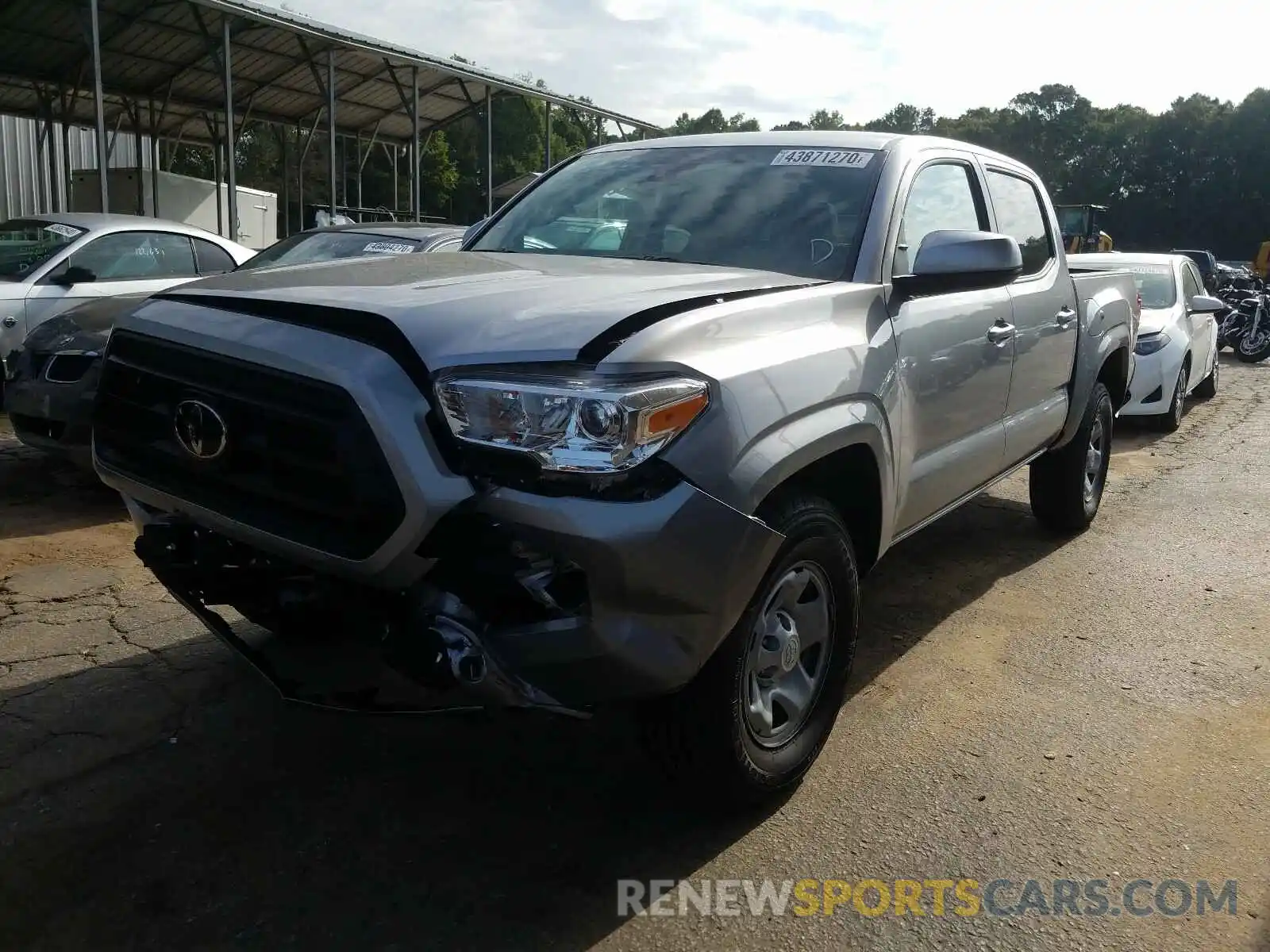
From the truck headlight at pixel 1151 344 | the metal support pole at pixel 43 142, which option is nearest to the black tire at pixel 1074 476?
the truck headlight at pixel 1151 344

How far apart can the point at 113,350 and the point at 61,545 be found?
2.69 metres

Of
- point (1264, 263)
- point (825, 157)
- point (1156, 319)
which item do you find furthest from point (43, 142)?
point (1264, 263)

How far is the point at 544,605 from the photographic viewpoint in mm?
2285

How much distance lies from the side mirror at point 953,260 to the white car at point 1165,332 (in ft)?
19.3

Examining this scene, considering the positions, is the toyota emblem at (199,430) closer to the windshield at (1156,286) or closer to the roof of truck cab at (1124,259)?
the roof of truck cab at (1124,259)

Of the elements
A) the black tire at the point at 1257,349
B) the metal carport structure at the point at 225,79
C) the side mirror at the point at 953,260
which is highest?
the metal carport structure at the point at 225,79

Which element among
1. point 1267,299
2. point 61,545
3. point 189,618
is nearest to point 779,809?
point 189,618

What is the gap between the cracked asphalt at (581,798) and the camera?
2451 mm

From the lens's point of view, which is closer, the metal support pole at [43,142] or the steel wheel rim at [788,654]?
the steel wheel rim at [788,654]

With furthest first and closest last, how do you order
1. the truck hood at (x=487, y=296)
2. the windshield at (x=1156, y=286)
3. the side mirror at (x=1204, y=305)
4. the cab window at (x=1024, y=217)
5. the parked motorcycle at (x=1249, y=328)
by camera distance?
the parked motorcycle at (x=1249, y=328) → the windshield at (x=1156, y=286) → the side mirror at (x=1204, y=305) → the cab window at (x=1024, y=217) → the truck hood at (x=487, y=296)

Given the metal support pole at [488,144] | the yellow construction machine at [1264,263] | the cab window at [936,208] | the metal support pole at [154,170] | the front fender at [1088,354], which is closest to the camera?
the cab window at [936,208]

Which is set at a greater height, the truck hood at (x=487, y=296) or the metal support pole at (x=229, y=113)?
the metal support pole at (x=229, y=113)

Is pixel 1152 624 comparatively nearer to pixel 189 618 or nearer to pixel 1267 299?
pixel 189 618

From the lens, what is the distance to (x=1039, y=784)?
10.4ft
